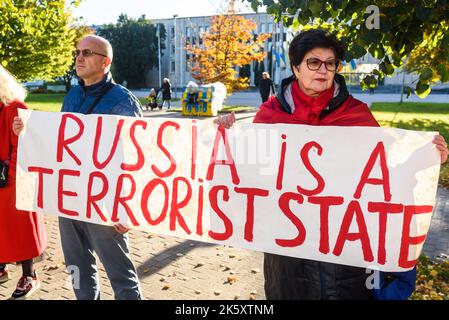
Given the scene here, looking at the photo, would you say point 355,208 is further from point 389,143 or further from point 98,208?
point 98,208

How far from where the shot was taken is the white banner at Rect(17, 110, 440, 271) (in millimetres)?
2258

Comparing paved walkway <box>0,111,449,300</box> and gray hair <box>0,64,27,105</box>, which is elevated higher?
gray hair <box>0,64,27,105</box>

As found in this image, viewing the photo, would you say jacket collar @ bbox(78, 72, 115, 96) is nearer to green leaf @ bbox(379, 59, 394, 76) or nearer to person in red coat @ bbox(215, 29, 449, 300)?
person in red coat @ bbox(215, 29, 449, 300)

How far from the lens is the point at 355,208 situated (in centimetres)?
232

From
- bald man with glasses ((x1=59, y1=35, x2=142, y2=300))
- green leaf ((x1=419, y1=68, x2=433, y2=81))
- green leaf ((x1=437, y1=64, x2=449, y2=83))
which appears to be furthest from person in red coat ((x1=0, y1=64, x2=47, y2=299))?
green leaf ((x1=437, y1=64, x2=449, y2=83))

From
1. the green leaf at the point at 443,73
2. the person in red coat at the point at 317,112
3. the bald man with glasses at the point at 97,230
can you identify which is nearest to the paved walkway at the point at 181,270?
the bald man with glasses at the point at 97,230

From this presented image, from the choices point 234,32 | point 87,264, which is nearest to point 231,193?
point 87,264

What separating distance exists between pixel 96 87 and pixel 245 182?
122 centimetres

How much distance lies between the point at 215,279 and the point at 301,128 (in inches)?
90.7

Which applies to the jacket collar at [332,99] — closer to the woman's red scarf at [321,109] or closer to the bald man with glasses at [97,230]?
the woman's red scarf at [321,109]

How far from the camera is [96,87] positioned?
9.53 feet

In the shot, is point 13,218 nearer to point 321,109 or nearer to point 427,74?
point 321,109

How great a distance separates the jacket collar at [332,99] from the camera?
2182 millimetres

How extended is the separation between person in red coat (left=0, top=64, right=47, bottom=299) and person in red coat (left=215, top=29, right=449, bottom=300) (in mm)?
2183
